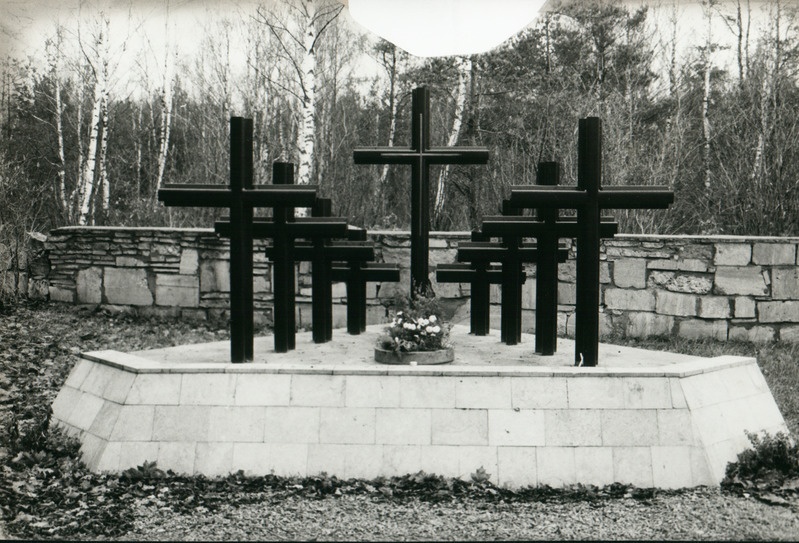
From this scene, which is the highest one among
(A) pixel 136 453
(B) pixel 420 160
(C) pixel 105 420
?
(B) pixel 420 160

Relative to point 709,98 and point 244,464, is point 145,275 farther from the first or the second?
point 709,98

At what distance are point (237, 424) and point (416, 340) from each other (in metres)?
1.30

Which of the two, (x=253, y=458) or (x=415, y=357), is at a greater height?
(x=415, y=357)

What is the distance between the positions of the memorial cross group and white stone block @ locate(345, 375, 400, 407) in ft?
2.87

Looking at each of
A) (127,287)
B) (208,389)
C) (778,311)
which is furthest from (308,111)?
(208,389)

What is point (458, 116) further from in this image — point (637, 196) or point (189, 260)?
point (637, 196)

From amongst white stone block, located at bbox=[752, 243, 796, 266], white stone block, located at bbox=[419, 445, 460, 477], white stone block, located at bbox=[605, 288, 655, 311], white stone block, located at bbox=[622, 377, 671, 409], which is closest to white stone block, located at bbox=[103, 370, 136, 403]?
white stone block, located at bbox=[419, 445, 460, 477]

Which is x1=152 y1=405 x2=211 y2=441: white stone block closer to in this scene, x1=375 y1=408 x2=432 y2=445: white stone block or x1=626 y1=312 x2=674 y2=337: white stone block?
x1=375 y1=408 x2=432 y2=445: white stone block

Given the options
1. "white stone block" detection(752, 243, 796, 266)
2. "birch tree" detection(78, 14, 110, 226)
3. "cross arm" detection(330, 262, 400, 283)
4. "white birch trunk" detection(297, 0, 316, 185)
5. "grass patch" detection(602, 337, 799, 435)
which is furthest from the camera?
"birch tree" detection(78, 14, 110, 226)

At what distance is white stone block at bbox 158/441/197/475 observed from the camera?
4535 mm

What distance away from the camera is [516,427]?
453 cm

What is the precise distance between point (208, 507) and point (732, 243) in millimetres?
6475

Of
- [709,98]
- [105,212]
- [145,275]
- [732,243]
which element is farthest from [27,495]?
[709,98]

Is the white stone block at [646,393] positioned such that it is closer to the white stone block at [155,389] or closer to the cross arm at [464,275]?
the cross arm at [464,275]
